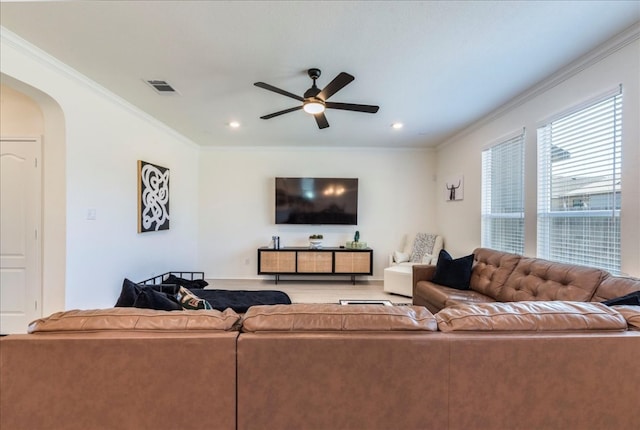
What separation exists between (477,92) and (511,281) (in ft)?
6.50

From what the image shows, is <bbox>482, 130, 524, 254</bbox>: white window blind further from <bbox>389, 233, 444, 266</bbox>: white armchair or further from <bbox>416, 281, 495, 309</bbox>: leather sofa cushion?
<bbox>389, 233, 444, 266</bbox>: white armchair

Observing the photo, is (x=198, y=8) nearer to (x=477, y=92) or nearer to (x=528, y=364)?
(x=528, y=364)

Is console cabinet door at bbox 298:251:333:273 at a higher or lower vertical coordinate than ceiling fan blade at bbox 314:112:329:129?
lower

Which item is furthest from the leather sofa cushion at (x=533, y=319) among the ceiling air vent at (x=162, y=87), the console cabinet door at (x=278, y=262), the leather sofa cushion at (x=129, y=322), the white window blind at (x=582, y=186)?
the console cabinet door at (x=278, y=262)

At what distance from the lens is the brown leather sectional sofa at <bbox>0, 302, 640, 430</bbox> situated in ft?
3.30

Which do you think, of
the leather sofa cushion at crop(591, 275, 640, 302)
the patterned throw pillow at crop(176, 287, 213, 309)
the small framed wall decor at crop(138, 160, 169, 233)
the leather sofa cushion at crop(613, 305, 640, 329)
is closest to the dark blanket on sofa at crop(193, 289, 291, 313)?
the patterned throw pillow at crop(176, 287, 213, 309)

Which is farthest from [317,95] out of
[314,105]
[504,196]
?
[504,196]

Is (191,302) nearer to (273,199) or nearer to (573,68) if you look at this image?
(573,68)

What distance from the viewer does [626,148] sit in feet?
6.84

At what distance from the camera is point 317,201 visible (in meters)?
5.40

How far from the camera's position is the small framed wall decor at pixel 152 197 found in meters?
3.69

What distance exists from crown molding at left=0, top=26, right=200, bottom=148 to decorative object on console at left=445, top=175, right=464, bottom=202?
15.4ft

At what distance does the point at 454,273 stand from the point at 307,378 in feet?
8.82

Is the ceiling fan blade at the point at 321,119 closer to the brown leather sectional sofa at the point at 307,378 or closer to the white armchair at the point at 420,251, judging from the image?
the brown leather sectional sofa at the point at 307,378
